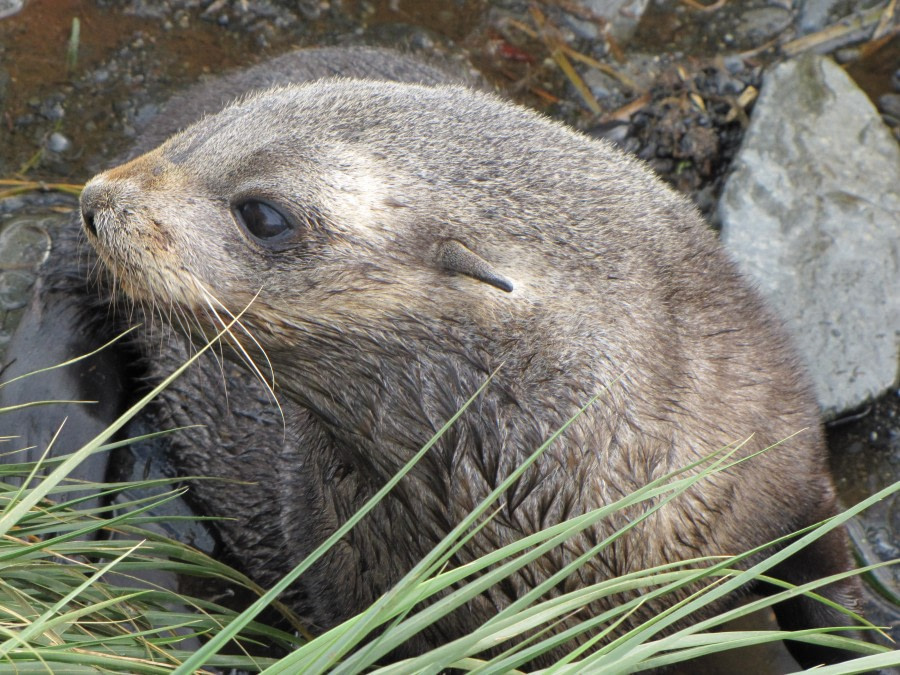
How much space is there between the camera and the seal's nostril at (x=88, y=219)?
309cm

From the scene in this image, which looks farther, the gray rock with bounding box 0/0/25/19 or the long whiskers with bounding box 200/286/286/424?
the gray rock with bounding box 0/0/25/19

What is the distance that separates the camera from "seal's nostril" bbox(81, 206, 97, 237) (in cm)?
309

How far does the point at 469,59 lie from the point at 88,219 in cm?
357

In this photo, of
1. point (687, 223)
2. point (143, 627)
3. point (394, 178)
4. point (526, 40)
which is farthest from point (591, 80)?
point (143, 627)

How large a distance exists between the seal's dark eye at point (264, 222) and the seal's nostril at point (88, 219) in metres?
0.49

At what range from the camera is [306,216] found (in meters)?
2.83

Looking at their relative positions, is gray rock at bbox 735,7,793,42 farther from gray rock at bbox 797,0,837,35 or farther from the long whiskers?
the long whiskers

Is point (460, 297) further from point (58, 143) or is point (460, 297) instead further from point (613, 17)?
point (613, 17)

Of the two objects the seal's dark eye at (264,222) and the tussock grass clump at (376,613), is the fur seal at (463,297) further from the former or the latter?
the tussock grass clump at (376,613)

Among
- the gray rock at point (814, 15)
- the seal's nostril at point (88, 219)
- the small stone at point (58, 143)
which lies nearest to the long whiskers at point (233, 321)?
the seal's nostril at point (88, 219)

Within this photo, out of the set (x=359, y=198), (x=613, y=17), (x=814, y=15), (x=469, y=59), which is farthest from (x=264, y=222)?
(x=814, y=15)

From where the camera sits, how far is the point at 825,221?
499cm

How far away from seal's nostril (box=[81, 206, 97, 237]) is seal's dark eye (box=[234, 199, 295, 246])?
49 cm

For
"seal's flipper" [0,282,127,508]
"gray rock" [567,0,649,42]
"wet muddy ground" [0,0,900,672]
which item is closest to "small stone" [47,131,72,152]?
"wet muddy ground" [0,0,900,672]
